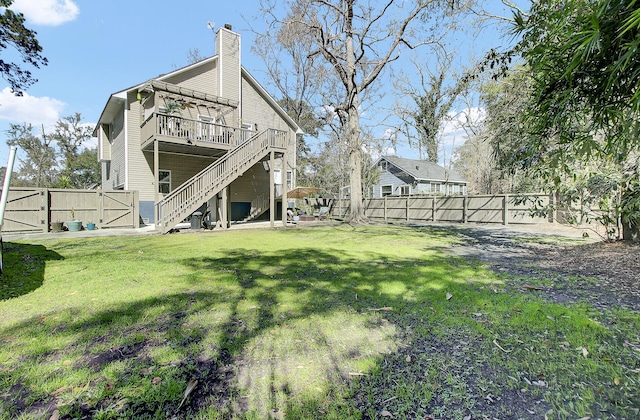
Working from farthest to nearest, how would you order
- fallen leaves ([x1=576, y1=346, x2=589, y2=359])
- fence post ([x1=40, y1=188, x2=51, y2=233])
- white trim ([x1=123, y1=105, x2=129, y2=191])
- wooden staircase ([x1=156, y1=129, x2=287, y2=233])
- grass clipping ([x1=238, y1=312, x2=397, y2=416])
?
1. white trim ([x1=123, y1=105, x2=129, y2=191])
2. fence post ([x1=40, y1=188, x2=51, y2=233])
3. wooden staircase ([x1=156, y1=129, x2=287, y2=233])
4. fallen leaves ([x1=576, y1=346, x2=589, y2=359])
5. grass clipping ([x1=238, y1=312, x2=397, y2=416])

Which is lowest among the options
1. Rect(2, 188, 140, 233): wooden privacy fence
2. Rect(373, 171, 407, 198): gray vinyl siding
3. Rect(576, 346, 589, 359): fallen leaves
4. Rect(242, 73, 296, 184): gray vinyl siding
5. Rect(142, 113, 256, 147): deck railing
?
Rect(576, 346, 589, 359): fallen leaves

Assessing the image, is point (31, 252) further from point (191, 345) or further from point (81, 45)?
point (81, 45)

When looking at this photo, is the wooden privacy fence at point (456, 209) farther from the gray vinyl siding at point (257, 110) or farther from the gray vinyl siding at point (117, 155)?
the gray vinyl siding at point (117, 155)

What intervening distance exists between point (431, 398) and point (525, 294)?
2.85m

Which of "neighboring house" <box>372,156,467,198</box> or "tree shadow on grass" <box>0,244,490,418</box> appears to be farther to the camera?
"neighboring house" <box>372,156,467,198</box>

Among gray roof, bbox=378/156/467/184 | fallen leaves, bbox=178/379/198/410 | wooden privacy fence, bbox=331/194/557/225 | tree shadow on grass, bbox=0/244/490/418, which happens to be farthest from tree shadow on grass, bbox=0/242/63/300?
gray roof, bbox=378/156/467/184

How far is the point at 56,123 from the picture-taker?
34656 millimetres

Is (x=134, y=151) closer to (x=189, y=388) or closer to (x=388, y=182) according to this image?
(x=189, y=388)

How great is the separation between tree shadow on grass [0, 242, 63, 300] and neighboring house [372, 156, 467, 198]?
25.6m

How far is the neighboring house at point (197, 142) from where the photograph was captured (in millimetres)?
11953

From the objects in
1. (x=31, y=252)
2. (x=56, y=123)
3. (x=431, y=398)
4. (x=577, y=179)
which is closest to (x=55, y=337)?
(x=431, y=398)

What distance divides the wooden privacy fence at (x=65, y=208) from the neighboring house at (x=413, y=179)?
22.2 meters

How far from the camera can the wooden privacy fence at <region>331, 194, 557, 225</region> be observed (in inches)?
595

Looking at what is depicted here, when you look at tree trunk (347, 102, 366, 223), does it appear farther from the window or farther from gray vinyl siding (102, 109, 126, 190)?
gray vinyl siding (102, 109, 126, 190)
